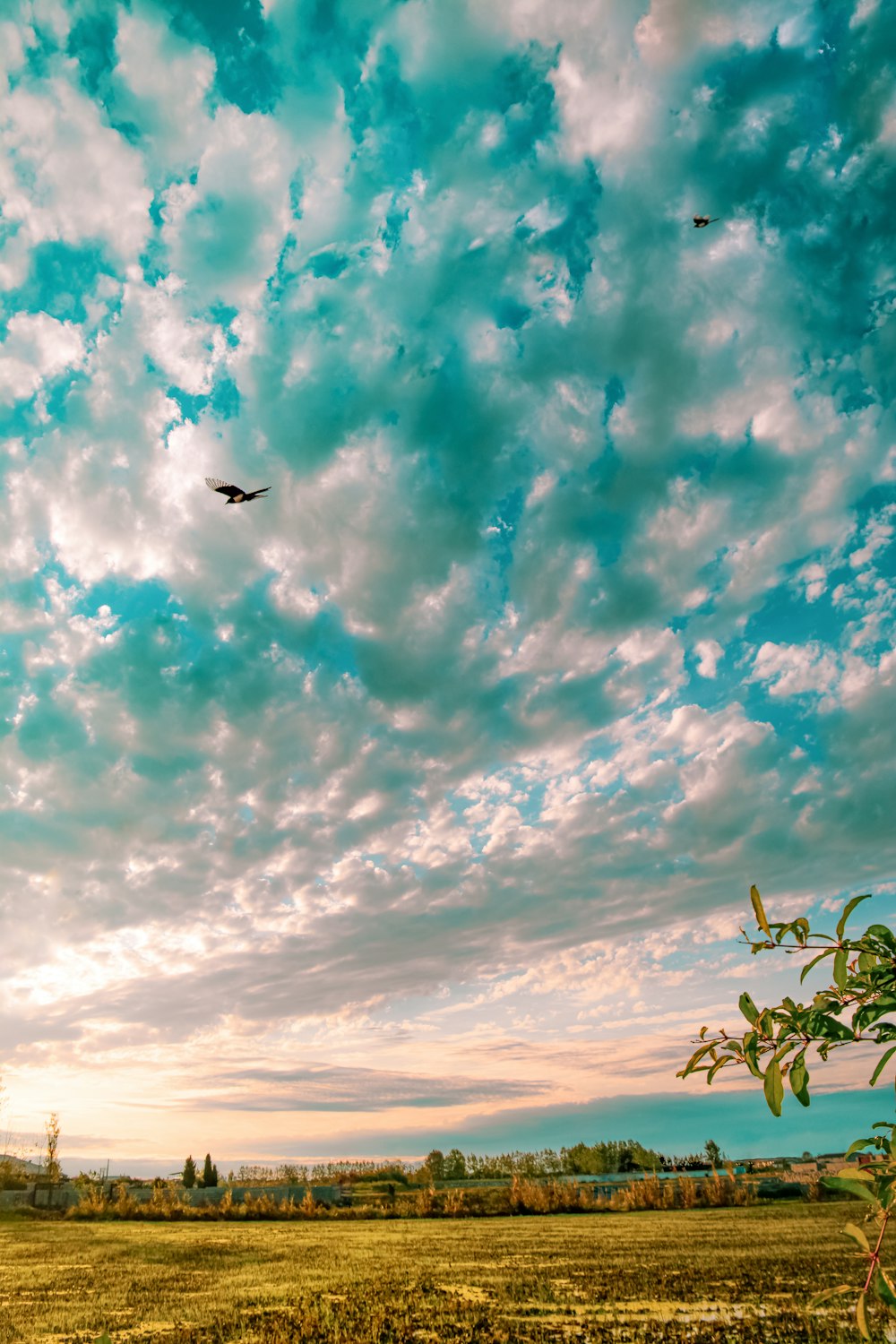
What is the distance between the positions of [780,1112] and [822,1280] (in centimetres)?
1078

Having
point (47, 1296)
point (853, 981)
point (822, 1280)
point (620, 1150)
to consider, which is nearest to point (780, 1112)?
point (853, 981)

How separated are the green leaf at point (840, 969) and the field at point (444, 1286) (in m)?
5.47

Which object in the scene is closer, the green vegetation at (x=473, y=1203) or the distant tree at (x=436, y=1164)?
the green vegetation at (x=473, y=1203)

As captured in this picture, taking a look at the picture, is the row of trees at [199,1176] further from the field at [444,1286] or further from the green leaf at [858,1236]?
the green leaf at [858,1236]

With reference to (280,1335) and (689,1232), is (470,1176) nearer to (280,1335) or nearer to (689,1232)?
(689,1232)

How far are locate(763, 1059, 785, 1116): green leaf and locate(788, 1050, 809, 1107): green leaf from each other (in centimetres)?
4

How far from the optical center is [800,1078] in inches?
77.8

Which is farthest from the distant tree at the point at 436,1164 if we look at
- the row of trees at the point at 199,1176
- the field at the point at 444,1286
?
the field at the point at 444,1286

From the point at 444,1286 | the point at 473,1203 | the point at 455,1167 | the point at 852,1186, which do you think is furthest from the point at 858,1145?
the point at 455,1167

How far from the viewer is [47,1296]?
34.4 feet

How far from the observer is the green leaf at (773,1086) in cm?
196

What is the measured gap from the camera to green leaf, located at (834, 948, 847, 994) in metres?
1.99

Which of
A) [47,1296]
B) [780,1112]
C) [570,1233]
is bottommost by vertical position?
[570,1233]

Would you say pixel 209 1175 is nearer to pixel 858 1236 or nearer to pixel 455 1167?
pixel 455 1167
